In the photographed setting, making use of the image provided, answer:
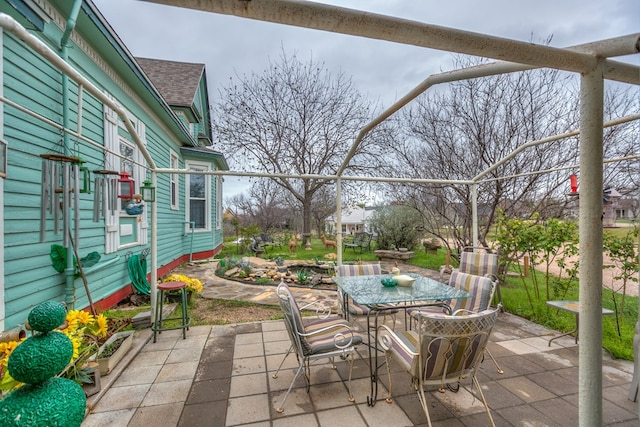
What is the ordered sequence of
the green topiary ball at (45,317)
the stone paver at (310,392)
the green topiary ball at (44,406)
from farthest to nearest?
the stone paver at (310,392)
the green topiary ball at (45,317)
the green topiary ball at (44,406)

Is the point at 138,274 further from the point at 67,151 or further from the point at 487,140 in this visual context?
the point at 487,140

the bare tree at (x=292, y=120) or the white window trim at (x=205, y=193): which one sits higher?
the bare tree at (x=292, y=120)

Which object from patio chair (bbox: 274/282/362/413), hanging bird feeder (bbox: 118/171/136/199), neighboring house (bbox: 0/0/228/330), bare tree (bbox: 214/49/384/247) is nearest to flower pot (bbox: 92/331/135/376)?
neighboring house (bbox: 0/0/228/330)

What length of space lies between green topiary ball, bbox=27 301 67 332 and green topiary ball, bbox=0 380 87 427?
20 centimetres

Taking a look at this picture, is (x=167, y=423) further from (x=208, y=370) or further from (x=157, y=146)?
(x=157, y=146)

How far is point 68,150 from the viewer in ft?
10.8

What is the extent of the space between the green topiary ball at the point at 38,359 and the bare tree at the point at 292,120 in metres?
11.2

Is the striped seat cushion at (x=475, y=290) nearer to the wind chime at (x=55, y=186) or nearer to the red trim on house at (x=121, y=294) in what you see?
the wind chime at (x=55, y=186)

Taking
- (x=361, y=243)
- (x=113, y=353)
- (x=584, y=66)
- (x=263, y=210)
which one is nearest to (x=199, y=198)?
(x=361, y=243)

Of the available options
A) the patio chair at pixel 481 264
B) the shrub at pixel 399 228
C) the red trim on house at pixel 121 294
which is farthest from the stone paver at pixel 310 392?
the shrub at pixel 399 228

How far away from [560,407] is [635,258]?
6.95 ft

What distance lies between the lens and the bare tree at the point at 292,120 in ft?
37.8

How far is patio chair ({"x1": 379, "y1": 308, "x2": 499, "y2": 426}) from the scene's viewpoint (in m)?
1.77

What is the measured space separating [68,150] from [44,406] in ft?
10.8
